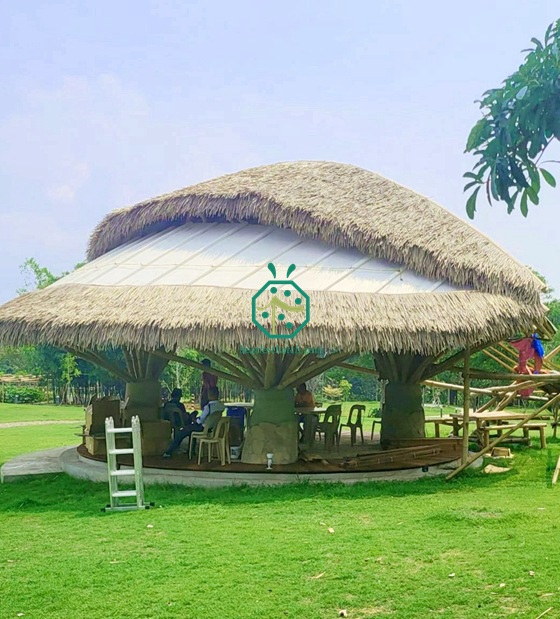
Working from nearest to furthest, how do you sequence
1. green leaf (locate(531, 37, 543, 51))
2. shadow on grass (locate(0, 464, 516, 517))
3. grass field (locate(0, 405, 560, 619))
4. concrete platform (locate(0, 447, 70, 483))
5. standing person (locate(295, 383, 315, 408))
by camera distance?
1. green leaf (locate(531, 37, 543, 51))
2. grass field (locate(0, 405, 560, 619))
3. shadow on grass (locate(0, 464, 516, 517))
4. concrete platform (locate(0, 447, 70, 483))
5. standing person (locate(295, 383, 315, 408))

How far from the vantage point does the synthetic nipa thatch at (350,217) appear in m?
11.0

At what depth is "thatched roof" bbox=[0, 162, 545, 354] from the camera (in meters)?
9.87

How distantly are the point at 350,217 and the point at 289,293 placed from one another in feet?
7.84

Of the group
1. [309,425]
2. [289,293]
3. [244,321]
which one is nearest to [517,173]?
[244,321]

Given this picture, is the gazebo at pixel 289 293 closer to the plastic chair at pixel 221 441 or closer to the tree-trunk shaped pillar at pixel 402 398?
the tree-trunk shaped pillar at pixel 402 398

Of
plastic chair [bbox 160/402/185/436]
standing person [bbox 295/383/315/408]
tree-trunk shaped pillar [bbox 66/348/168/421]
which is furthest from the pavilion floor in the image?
standing person [bbox 295/383/315/408]

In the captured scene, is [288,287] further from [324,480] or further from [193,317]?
[324,480]

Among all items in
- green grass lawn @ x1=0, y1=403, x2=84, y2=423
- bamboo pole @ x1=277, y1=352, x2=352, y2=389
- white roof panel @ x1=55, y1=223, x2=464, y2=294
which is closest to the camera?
bamboo pole @ x1=277, y1=352, x2=352, y2=389

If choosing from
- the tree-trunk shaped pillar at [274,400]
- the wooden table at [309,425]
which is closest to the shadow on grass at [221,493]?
the tree-trunk shaped pillar at [274,400]

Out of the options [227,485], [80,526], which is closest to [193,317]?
[227,485]

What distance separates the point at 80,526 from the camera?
791cm

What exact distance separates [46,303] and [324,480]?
4.87 meters

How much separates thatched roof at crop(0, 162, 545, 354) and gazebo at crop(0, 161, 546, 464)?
25mm

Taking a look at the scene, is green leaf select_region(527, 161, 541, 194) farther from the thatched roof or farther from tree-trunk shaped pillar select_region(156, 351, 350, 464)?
tree-trunk shaped pillar select_region(156, 351, 350, 464)
